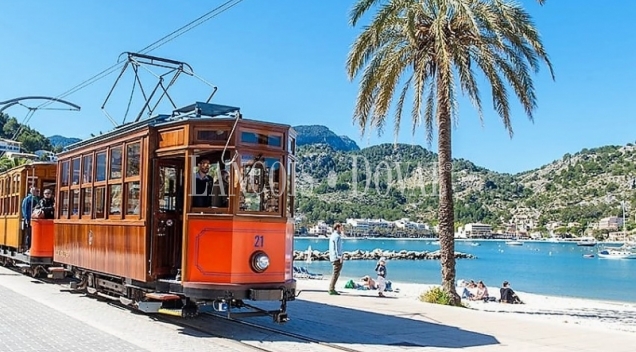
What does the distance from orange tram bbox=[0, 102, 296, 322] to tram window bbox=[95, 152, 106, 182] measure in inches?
2.4

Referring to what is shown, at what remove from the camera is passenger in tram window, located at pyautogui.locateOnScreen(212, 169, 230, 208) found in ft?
33.9

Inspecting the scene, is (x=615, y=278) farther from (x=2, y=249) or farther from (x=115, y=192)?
(x=115, y=192)

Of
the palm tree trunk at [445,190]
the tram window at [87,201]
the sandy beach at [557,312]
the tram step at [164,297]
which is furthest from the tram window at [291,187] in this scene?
the palm tree trunk at [445,190]

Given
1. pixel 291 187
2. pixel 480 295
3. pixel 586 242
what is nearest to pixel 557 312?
pixel 480 295

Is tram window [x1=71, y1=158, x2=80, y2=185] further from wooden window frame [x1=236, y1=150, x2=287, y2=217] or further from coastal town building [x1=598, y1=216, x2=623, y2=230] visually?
coastal town building [x1=598, y1=216, x2=623, y2=230]

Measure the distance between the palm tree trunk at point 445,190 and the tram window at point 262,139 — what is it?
7349 millimetres

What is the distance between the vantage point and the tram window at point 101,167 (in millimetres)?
12758

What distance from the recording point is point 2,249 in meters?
22.0

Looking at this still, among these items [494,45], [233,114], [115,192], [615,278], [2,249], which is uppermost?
[494,45]

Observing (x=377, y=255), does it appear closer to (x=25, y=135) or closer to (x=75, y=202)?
(x=25, y=135)

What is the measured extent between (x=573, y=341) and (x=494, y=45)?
9093mm

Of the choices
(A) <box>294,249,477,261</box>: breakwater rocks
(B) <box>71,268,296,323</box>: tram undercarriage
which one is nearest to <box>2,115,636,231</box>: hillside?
(A) <box>294,249,477,261</box>: breakwater rocks

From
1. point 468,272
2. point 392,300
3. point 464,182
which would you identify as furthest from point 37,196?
point 464,182

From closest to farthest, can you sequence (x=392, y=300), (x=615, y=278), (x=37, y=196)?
(x=392, y=300), (x=37, y=196), (x=615, y=278)
